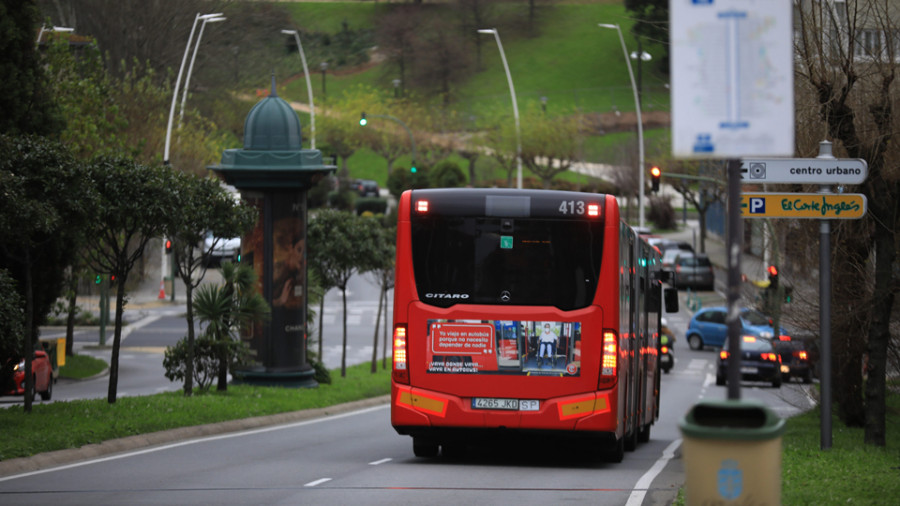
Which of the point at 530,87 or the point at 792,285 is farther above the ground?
the point at 530,87

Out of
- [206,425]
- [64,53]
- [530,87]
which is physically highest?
[530,87]

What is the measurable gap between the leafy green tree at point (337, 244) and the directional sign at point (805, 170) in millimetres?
18592

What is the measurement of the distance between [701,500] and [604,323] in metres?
8.06

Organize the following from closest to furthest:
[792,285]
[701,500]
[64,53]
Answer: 1. [701,500]
2. [792,285]
3. [64,53]

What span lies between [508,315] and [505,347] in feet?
1.15

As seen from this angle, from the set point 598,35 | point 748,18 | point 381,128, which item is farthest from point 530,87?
point 748,18

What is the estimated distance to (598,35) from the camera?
155000 millimetres

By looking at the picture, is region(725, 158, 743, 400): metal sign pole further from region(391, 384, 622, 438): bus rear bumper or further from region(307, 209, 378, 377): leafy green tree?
region(307, 209, 378, 377): leafy green tree

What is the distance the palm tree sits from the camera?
74.6ft

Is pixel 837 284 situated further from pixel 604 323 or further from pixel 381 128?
pixel 381 128

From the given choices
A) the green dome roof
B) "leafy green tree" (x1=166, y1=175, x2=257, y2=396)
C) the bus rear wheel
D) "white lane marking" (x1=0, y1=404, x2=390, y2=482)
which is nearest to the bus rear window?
the bus rear wheel

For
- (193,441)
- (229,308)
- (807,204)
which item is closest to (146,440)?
(193,441)

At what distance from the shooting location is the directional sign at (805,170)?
12789 mm

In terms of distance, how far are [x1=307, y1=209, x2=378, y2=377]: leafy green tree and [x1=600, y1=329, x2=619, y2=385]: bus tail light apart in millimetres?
17256
